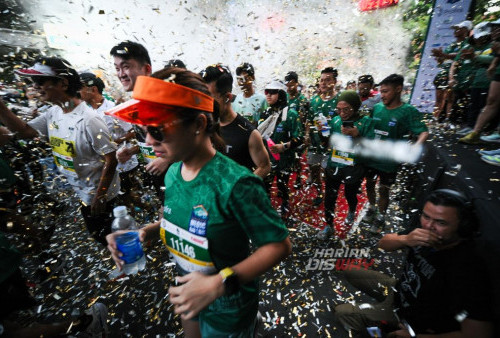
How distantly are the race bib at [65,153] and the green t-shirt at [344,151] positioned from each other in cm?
406

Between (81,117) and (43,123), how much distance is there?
32.4 inches

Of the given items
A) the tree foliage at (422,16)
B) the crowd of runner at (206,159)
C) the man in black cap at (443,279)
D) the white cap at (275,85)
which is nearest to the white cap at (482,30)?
the crowd of runner at (206,159)

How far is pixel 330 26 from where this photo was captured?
23.0 metres

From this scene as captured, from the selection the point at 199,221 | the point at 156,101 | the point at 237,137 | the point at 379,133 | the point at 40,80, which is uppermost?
the point at 40,80

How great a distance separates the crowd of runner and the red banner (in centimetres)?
1609

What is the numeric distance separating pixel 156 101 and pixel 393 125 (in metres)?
4.25

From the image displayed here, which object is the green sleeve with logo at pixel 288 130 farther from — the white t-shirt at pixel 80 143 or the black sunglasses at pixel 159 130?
the black sunglasses at pixel 159 130

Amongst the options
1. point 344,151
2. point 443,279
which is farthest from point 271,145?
point 443,279

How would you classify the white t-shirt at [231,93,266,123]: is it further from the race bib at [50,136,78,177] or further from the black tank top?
the race bib at [50,136,78,177]

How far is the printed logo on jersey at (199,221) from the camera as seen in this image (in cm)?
129

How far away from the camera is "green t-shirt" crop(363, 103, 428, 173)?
12.9 feet

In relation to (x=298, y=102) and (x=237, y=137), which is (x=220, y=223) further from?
(x=298, y=102)

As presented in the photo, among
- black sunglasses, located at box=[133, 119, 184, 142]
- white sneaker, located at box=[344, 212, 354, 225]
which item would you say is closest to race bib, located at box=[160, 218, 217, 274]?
black sunglasses, located at box=[133, 119, 184, 142]

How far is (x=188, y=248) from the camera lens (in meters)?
1.40
